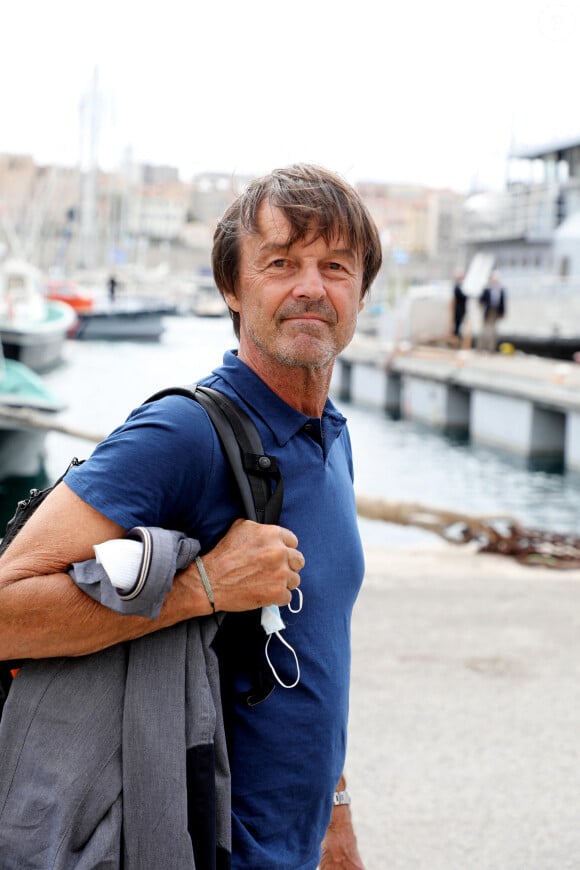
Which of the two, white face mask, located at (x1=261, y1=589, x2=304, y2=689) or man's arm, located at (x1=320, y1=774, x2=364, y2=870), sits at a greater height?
white face mask, located at (x1=261, y1=589, x2=304, y2=689)

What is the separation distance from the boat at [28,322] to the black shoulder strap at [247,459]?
32795mm

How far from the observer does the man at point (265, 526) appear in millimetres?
1594

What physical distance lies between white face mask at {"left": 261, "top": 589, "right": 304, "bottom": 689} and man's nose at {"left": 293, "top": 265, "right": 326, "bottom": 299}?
0.49m

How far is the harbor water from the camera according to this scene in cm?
1617

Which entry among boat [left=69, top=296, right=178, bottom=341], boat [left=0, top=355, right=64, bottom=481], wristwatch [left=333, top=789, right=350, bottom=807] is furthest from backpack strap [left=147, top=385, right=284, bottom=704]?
boat [left=69, top=296, right=178, bottom=341]

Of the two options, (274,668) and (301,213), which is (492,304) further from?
(274,668)

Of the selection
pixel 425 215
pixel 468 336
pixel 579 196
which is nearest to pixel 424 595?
pixel 468 336

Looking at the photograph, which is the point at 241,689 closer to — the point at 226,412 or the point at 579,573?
the point at 226,412

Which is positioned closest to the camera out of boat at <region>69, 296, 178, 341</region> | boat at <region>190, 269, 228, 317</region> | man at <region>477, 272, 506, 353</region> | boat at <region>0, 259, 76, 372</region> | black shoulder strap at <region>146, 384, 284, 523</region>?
black shoulder strap at <region>146, 384, 284, 523</region>

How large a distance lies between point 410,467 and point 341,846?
19.3 m

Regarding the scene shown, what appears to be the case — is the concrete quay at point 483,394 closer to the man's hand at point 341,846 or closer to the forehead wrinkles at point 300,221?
the man's hand at point 341,846

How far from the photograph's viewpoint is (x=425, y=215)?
174625 mm

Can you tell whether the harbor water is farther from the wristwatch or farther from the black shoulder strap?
the black shoulder strap

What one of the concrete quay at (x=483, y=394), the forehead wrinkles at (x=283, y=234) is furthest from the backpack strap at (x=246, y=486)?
the concrete quay at (x=483, y=394)
